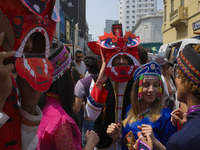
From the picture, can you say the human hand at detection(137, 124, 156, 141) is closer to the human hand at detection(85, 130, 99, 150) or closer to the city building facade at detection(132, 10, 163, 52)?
the human hand at detection(85, 130, 99, 150)

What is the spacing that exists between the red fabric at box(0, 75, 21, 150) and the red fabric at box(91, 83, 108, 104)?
1.13 m

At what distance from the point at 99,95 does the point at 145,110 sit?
0.51 meters

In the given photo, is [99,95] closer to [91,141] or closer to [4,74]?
[91,141]

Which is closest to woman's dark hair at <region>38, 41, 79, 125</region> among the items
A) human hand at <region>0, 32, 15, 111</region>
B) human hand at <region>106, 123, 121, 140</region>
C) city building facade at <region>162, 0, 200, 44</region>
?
human hand at <region>106, 123, 121, 140</region>

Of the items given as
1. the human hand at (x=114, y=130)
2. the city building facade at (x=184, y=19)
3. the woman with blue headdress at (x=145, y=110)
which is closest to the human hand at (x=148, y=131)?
the woman with blue headdress at (x=145, y=110)

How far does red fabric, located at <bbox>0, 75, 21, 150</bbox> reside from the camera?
101 cm

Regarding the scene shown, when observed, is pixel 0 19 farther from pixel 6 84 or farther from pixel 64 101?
pixel 64 101

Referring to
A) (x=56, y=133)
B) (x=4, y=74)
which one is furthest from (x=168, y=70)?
(x=4, y=74)

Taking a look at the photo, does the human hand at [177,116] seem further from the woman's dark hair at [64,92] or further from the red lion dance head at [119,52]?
the woman's dark hair at [64,92]

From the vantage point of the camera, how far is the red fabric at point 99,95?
215cm

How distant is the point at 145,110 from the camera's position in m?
1.99

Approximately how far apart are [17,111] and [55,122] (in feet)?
1.20

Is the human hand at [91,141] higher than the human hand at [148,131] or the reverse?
the reverse

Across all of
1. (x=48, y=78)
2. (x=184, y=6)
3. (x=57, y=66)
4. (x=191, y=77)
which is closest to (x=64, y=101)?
(x=57, y=66)
